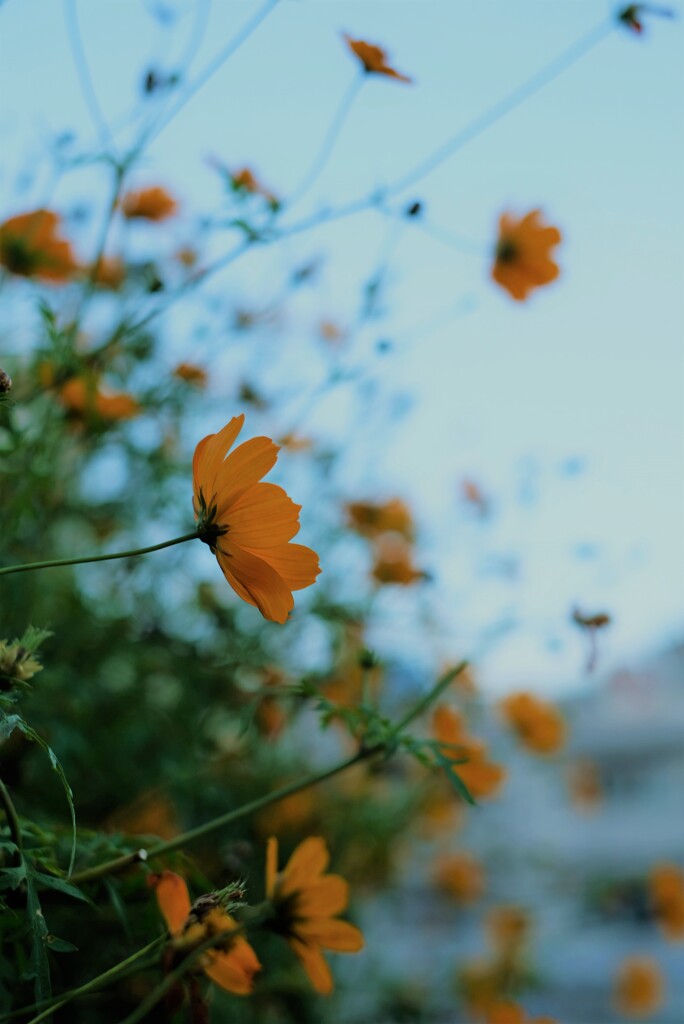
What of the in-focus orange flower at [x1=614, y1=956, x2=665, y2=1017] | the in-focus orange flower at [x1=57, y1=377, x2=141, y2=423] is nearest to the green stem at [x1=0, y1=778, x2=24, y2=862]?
the in-focus orange flower at [x1=57, y1=377, x2=141, y2=423]

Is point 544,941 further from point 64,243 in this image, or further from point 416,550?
point 64,243

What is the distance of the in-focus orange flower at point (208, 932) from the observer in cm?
30

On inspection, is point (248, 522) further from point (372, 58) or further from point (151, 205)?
point (151, 205)

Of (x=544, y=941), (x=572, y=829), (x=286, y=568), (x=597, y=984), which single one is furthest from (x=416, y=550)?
(x=572, y=829)

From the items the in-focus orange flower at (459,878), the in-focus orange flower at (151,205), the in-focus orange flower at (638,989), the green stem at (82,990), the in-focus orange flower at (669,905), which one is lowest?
the in-focus orange flower at (638,989)

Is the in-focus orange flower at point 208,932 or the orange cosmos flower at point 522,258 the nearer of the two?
the in-focus orange flower at point 208,932

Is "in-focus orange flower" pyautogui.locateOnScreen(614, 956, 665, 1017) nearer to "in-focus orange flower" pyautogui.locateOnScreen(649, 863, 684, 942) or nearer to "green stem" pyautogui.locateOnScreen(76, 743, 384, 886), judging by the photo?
"in-focus orange flower" pyautogui.locateOnScreen(649, 863, 684, 942)

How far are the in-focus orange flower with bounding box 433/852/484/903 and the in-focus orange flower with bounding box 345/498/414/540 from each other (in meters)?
0.63

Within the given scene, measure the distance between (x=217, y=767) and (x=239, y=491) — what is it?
51 cm

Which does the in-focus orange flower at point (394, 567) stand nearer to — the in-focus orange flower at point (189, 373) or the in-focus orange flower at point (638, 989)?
the in-focus orange flower at point (189, 373)

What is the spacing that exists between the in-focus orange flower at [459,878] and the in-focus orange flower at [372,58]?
111 cm

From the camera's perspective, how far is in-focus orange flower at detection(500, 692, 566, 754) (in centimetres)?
102

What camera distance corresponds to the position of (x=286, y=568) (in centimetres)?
35

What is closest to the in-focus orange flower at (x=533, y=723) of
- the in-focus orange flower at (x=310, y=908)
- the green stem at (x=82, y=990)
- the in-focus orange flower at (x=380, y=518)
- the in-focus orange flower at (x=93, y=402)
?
the in-focus orange flower at (x=380, y=518)
